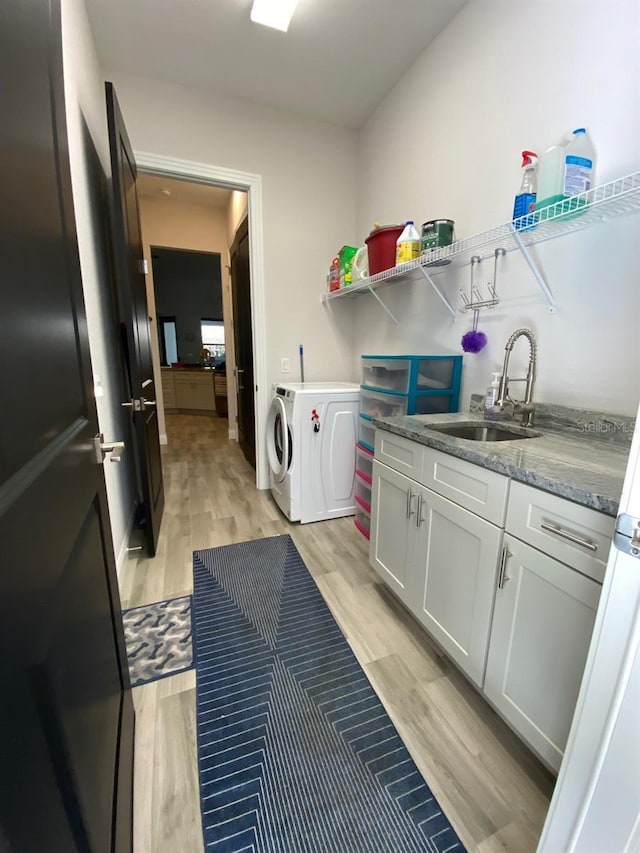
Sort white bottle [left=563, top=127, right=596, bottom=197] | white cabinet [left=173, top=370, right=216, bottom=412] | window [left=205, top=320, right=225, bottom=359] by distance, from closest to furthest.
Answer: white bottle [left=563, top=127, right=596, bottom=197] < white cabinet [left=173, top=370, right=216, bottom=412] < window [left=205, top=320, right=225, bottom=359]

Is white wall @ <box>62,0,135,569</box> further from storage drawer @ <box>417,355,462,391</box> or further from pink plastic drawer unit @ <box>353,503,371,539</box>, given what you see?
storage drawer @ <box>417,355,462,391</box>

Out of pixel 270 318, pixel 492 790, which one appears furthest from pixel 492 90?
pixel 492 790

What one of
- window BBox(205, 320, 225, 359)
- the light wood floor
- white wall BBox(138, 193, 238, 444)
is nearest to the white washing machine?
the light wood floor

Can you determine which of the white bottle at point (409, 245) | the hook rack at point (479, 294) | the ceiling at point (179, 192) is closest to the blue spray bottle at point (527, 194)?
the hook rack at point (479, 294)

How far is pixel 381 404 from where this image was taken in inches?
92.6

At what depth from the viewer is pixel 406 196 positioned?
2.37 metres

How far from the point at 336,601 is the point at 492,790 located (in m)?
0.89

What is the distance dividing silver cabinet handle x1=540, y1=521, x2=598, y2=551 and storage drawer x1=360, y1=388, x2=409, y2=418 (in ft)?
3.60

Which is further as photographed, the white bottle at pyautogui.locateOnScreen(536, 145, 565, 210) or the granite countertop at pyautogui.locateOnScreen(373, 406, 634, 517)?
the white bottle at pyautogui.locateOnScreen(536, 145, 565, 210)

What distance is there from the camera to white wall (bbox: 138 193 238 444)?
4359 millimetres

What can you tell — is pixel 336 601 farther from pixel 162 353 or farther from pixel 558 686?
pixel 162 353

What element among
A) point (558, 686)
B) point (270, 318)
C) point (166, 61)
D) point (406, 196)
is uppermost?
point (166, 61)

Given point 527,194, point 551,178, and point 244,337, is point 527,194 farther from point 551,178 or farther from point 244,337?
point 244,337

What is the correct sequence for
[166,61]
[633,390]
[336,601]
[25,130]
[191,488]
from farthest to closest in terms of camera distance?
[191,488] < [166,61] < [336,601] < [633,390] < [25,130]
